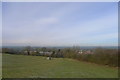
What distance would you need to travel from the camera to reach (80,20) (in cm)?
506

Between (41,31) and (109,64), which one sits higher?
(41,31)

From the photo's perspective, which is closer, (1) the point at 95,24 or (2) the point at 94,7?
(2) the point at 94,7

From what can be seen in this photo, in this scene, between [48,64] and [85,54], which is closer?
[48,64]

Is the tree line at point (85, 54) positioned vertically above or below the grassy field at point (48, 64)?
above

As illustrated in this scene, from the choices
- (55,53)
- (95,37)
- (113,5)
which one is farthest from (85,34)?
(55,53)

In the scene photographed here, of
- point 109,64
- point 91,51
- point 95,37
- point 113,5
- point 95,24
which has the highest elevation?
point 113,5

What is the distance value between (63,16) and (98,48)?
198 centimetres

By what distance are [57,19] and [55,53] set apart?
8.53 feet

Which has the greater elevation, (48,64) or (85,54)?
(85,54)

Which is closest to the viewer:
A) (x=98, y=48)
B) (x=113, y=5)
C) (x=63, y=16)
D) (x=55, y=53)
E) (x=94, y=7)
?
(x=113, y=5)

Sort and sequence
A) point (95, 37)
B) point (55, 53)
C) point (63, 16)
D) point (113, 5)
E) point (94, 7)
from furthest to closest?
point (55, 53) < point (95, 37) < point (63, 16) < point (94, 7) < point (113, 5)

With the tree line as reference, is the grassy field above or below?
below

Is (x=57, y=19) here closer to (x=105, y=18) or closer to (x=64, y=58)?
(x=105, y=18)

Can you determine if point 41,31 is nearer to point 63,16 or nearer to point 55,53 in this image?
point 63,16
